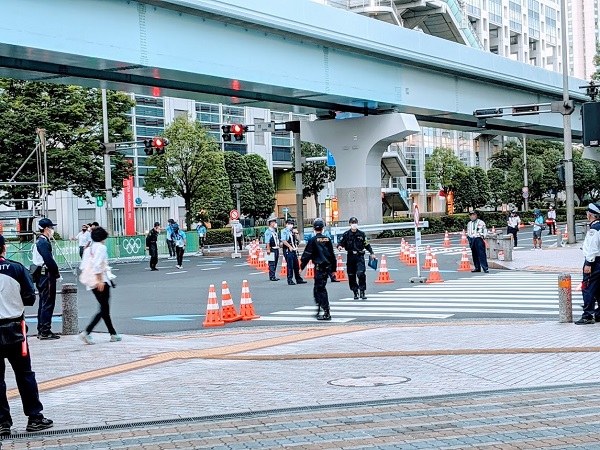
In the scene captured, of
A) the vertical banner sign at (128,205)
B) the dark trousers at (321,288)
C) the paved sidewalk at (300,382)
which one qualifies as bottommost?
the paved sidewalk at (300,382)

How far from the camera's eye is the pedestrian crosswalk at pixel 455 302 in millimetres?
17797

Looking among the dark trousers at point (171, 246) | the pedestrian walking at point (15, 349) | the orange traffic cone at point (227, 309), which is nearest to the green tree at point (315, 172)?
the dark trousers at point (171, 246)

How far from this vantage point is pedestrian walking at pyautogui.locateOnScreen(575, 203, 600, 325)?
14.4 m

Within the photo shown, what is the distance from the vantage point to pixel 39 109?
45.4m

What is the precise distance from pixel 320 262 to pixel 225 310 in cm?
229

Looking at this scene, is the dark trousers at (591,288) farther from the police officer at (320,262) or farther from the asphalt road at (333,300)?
the police officer at (320,262)

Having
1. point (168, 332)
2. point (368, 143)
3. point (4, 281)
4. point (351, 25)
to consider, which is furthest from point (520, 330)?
point (368, 143)

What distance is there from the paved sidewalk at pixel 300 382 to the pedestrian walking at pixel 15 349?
0.19 meters

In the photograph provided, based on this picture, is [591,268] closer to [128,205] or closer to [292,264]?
[292,264]

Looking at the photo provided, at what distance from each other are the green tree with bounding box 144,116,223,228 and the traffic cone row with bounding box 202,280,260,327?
41418 mm

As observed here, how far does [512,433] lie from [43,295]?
33.9 feet

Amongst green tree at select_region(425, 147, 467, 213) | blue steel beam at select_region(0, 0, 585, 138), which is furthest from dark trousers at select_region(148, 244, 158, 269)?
green tree at select_region(425, 147, 467, 213)

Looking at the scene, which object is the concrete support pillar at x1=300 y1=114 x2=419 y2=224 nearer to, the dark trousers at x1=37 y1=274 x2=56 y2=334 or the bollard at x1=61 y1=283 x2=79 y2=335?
the bollard at x1=61 y1=283 x2=79 y2=335

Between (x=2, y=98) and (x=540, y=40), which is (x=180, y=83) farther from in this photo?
(x=540, y=40)
